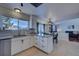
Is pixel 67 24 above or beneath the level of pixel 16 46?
above

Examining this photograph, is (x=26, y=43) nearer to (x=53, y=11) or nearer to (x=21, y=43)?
(x=21, y=43)

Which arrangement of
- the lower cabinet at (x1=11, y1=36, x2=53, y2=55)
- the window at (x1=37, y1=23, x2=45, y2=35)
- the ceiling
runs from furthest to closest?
the lower cabinet at (x1=11, y1=36, x2=53, y2=55), the window at (x1=37, y1=23, x2=45, y2=35), the ceiling

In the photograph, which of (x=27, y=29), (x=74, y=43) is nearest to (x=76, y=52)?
(x=74, y=43)

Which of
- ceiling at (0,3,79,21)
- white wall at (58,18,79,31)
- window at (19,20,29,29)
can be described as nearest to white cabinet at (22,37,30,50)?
window at (19,20,29,29)

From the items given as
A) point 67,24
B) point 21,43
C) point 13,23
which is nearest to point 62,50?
point 67,24

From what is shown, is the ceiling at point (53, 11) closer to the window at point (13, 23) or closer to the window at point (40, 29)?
the window at point (40, 29)

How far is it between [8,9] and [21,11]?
29 centimetres

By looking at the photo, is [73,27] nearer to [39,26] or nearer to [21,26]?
[39,26]

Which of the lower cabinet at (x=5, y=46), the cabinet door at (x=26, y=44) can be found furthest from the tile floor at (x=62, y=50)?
the lower cabinet at (x=5, y=46)

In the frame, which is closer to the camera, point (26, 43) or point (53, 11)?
point (53, 11)

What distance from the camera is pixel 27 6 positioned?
1948 millimetres

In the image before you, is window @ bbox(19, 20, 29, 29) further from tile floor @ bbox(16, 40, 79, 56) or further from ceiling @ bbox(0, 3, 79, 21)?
tile floor @ bbox(16, 40, 79, 56)

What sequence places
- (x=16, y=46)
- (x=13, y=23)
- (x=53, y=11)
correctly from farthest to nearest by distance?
(x=16, y=46) < (x=13, y=23) < (x=53, y=11)

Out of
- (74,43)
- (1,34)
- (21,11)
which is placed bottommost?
(74,43)
